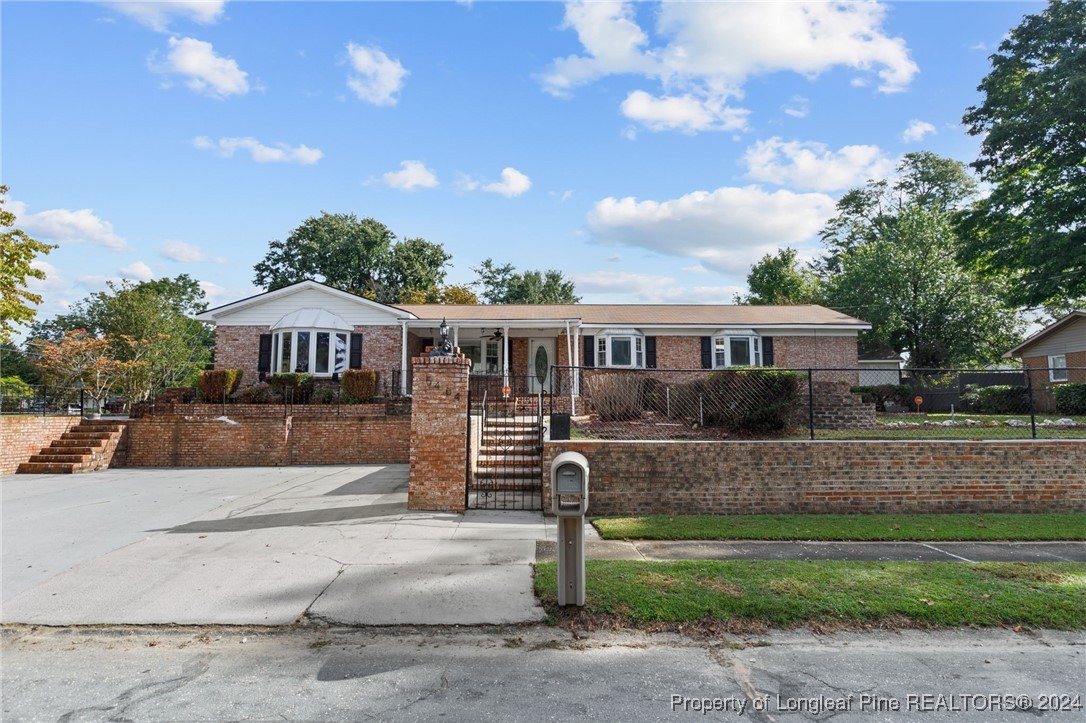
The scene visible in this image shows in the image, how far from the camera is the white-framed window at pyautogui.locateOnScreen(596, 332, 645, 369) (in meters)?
20.3

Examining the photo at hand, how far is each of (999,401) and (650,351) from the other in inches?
427

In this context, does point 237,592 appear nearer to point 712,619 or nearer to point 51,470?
point 712,619

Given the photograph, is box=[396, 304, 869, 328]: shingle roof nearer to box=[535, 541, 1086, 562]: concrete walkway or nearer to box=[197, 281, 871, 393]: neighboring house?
box=[197, 281, 871, 393]: neighboring house

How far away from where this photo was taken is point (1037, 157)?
17.5m

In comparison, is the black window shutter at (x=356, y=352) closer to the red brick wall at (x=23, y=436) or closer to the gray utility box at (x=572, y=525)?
the red brick wall at (x=23, y=436)

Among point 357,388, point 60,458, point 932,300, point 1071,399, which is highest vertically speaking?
point 932,300

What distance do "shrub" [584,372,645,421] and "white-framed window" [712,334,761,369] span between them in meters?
9.53

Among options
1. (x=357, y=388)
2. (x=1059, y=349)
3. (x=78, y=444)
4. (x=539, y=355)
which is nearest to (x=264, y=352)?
(x=357, y=388)

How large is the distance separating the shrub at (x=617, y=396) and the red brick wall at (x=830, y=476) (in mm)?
3695

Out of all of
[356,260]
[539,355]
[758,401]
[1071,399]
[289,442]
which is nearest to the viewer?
[758,401]

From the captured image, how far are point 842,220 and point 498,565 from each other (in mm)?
46752

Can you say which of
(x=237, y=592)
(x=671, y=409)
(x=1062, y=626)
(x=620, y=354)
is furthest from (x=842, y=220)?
(x=237, y=592)

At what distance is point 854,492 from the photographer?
26.0 feet

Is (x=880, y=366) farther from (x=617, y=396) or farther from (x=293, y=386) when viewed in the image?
(x=293, y=386)
